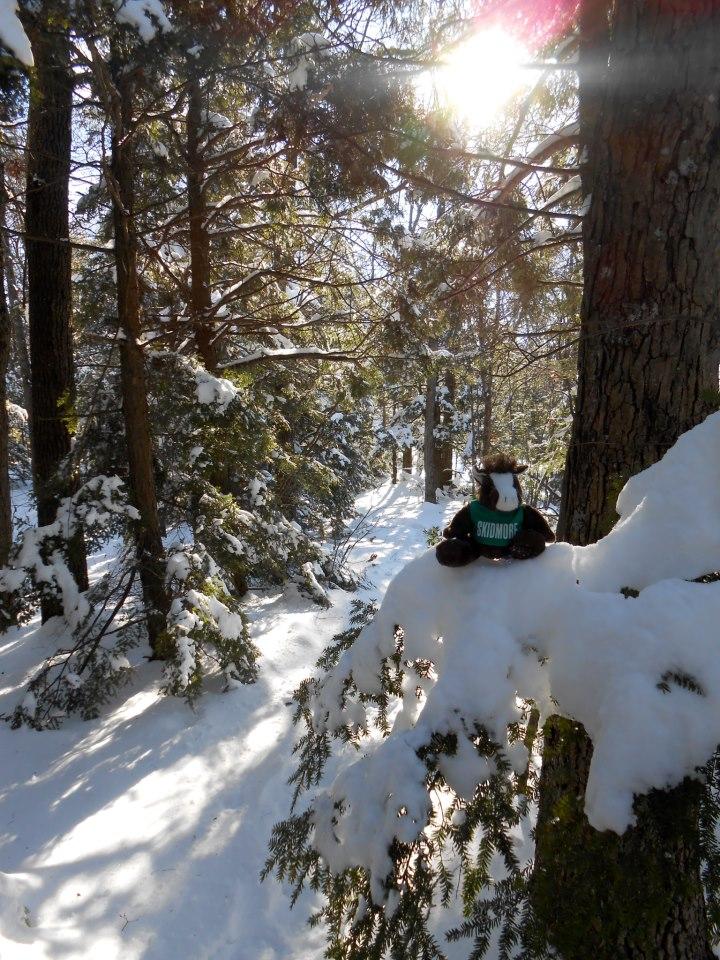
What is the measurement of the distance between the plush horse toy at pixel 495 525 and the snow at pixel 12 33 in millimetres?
3175

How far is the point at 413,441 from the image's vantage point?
22.5 m

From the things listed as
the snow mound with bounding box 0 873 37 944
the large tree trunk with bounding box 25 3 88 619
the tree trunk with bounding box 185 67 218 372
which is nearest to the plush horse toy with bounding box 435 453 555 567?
the snow mound with bounding box 0 873 37 944

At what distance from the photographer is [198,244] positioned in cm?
606

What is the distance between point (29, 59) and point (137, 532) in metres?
3.68

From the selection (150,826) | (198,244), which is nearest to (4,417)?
(198,244)

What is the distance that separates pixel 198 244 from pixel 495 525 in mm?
5593

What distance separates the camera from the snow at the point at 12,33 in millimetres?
2557

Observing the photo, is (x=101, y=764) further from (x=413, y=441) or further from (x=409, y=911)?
(x=413, y=441)

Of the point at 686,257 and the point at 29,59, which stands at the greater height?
the point at 29,59

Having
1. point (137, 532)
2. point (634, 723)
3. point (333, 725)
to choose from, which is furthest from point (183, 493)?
point (634, 723)

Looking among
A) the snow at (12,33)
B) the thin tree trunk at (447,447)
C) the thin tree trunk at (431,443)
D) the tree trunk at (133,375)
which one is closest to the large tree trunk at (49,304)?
the tree trunk at (133,375)

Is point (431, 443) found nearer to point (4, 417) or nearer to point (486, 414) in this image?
point (486, 414)

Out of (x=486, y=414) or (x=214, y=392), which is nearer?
(x=214, y=392)

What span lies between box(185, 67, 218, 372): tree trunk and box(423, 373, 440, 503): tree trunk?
1093 centimetres
